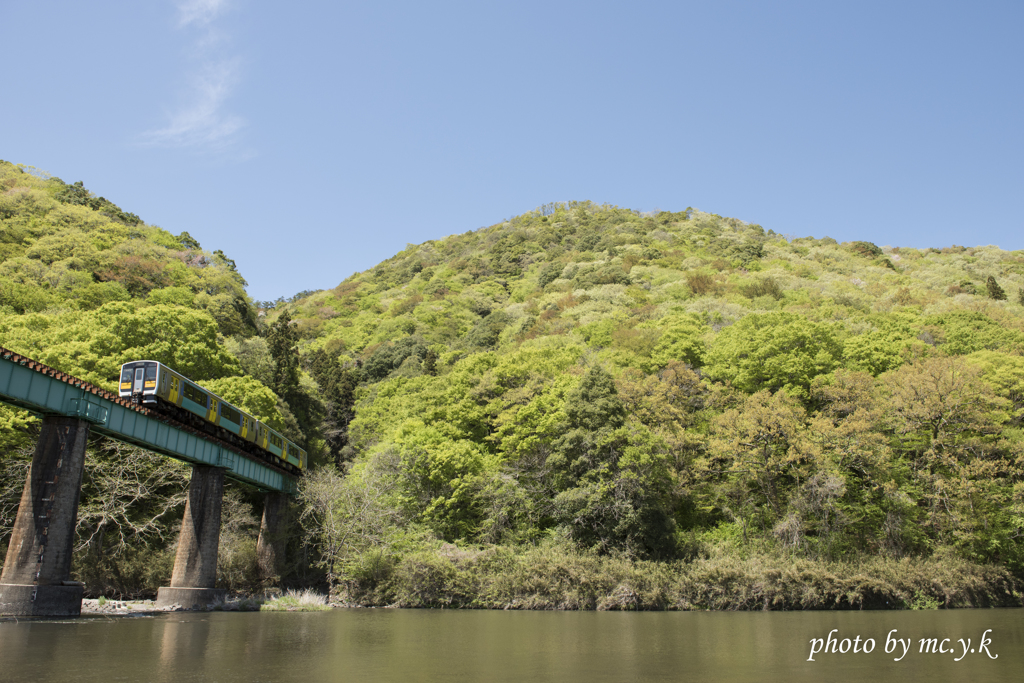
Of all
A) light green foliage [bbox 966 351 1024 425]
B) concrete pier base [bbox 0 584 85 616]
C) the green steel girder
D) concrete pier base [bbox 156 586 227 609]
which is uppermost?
light green foliage [bbox 966 351 1024 425]

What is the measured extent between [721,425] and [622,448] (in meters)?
7.76

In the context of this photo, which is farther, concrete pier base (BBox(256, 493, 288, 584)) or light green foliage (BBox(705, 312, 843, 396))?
light green foliage (BBox(705, 312, 843, 396))

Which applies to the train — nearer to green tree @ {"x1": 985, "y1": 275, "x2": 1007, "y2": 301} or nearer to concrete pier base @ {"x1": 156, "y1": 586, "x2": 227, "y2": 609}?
concrete pier base @ {"x1": 156, "y1": 586, "x2": 227, "y2": 609}

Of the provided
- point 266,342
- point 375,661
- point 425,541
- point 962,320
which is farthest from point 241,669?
point 962,320

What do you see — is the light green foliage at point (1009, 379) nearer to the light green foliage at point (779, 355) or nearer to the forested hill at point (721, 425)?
the forested hill at point (721, 425)

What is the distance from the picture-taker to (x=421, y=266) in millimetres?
142000

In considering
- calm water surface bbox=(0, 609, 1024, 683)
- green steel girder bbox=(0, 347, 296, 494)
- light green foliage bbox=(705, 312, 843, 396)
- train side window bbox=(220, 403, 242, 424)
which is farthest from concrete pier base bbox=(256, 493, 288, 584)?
light green foliage bbox=(705, 312, 843, 396)

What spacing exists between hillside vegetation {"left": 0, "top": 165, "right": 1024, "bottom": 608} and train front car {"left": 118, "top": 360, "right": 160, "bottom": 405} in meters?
8.37

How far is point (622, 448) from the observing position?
3538 cm

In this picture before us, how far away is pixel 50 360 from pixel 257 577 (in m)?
16.5

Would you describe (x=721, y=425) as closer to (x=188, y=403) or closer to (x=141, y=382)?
(x=188, y=403)

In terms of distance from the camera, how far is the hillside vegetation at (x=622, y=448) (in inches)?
1246

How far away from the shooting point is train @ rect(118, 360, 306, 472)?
26750 millimetres

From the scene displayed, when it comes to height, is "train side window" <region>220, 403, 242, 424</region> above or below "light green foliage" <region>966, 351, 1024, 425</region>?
below
